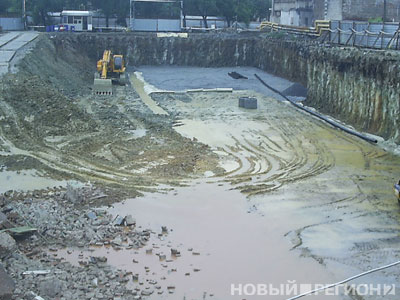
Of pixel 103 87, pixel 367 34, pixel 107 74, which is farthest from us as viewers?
pixel 107 74

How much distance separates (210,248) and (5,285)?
190 inches

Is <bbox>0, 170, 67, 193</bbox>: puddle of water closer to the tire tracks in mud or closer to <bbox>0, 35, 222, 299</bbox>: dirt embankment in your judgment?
<bbox>0, 35, 222, 299</bbox>: dirt embankment

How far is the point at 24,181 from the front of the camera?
16.2m

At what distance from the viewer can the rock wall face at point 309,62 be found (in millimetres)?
22875

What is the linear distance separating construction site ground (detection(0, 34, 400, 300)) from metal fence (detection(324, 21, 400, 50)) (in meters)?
4.92

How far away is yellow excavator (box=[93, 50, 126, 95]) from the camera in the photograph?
99.5ft

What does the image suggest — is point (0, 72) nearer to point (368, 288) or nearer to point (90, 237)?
point (90, 237)

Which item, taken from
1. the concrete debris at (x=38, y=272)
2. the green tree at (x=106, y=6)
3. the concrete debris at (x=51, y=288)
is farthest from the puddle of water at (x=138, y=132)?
the green tree at (x=106, y=6)

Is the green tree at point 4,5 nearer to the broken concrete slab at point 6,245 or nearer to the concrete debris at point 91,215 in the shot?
the concrete debris at point 91,215

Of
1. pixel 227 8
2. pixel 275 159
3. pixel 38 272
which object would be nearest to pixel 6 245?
pixel 38 272

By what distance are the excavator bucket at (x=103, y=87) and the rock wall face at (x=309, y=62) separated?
1128 centimetres

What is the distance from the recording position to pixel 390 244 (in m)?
12.7

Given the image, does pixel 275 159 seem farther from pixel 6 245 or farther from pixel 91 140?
pixel 6 245

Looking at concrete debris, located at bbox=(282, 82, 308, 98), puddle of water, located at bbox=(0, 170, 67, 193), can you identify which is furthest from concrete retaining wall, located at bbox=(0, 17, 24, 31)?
puddle of water, located at bbox=(0, 170, 67, 193)
